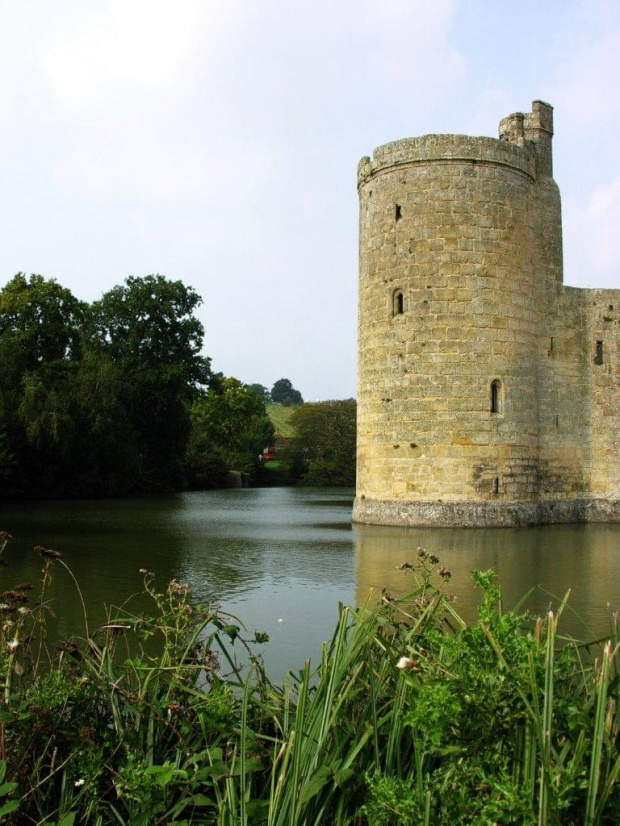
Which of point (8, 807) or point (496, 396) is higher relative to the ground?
point (496, 396)

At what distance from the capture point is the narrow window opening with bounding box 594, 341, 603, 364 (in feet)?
60.7

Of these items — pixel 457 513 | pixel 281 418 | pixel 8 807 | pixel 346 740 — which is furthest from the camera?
pixel 281 418

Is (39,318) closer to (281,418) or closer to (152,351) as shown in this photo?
(152,351)

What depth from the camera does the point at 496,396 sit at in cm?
1644

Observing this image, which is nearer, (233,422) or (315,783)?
(315,783)

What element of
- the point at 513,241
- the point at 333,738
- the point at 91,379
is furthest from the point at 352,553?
the point at 91,379

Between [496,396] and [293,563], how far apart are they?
22.1ft

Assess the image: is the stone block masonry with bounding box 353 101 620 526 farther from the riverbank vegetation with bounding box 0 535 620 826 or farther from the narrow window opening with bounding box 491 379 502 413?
the riverbank vegetation with bounding box 0 535 620 826

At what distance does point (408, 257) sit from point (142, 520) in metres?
8.56

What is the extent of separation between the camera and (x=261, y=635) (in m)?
3.87

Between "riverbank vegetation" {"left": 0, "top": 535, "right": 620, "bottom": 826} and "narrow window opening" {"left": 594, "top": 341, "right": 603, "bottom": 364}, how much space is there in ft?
52.1

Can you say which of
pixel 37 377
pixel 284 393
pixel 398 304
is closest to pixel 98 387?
pixel 37 377

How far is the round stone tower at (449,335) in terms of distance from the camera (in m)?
16.0

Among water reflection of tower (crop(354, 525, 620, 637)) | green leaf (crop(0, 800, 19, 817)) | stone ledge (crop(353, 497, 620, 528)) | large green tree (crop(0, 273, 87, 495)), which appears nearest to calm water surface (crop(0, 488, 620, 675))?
water reflection of tower (crop(354, 525, 620, 637))
